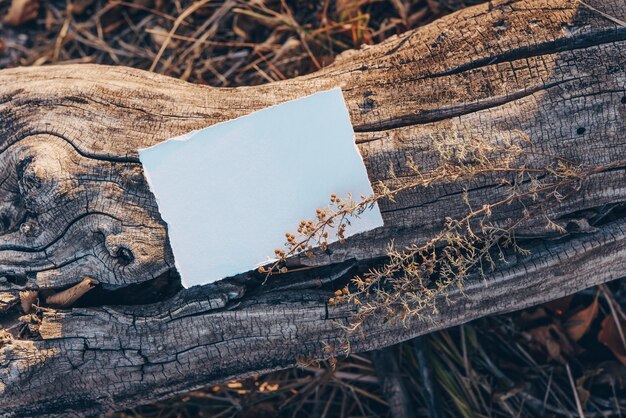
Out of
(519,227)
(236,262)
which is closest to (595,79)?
(519,227)

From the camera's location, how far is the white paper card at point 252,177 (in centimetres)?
250

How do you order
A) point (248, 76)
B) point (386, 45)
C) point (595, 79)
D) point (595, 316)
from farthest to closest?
point (248, 76) < point (595, 316) < point (386, 45) < point (595, 79)

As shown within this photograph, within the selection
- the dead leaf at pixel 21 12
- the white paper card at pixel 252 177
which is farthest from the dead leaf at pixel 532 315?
the dead leaf at pixel 21 12

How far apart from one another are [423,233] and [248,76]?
5.43 ft

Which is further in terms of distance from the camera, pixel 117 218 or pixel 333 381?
pixel 333 381

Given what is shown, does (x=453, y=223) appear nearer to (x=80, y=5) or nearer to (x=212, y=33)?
(x=212, y=33)

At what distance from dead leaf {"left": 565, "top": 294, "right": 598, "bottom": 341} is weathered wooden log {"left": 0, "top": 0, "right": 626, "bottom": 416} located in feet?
1.75

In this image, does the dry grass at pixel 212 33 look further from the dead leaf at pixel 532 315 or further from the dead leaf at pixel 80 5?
the dead leaf at pixel 532 315

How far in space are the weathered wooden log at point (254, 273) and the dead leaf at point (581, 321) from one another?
534mm

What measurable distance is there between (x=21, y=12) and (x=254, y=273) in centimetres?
253

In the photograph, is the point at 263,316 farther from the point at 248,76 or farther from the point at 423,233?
the point at 248,76

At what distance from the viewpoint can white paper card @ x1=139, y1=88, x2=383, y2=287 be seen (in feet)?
8.20

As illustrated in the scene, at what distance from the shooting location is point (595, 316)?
308cm

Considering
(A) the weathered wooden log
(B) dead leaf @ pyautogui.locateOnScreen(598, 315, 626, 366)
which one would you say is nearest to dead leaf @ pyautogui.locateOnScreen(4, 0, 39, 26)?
(A) the weathered wooden log
